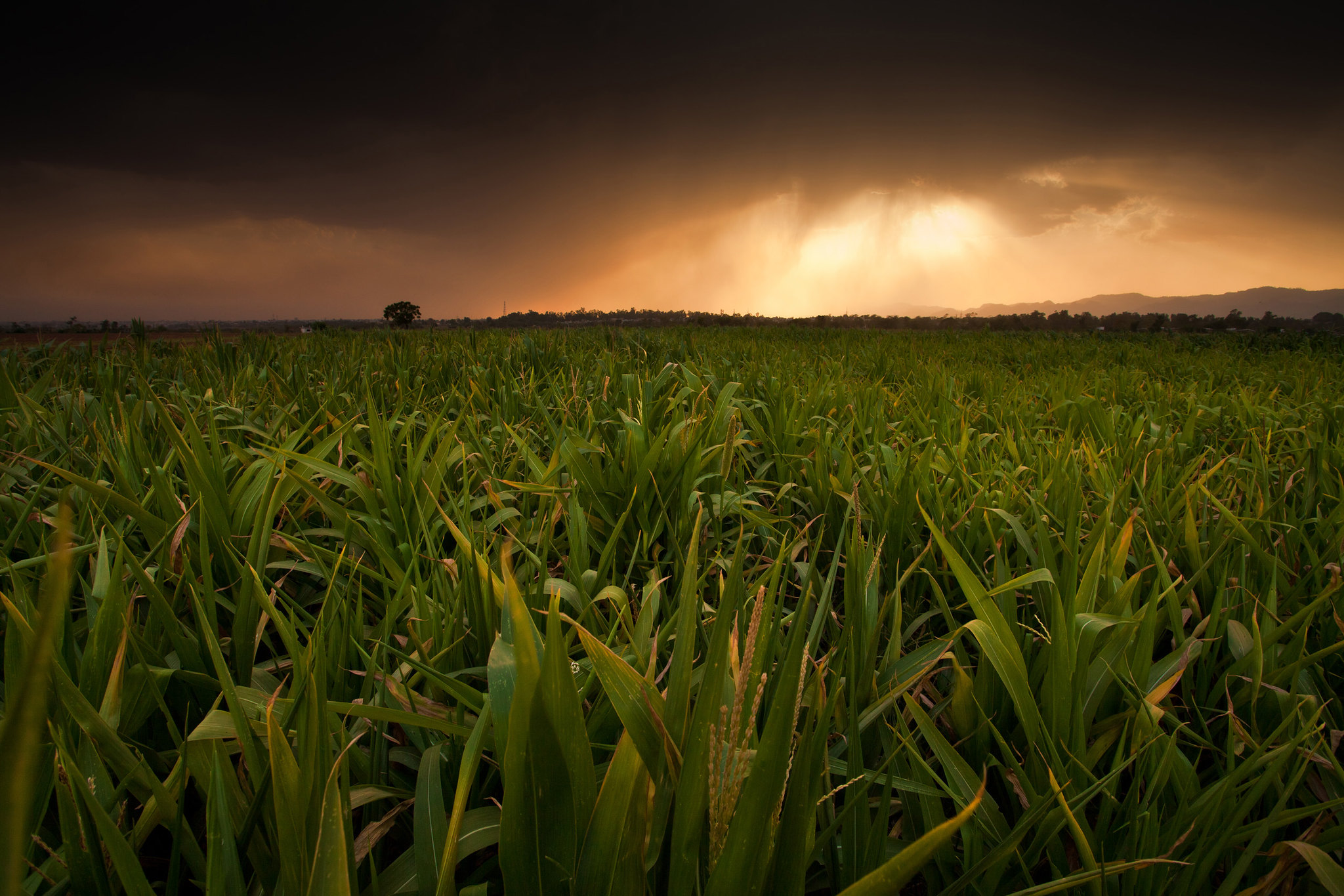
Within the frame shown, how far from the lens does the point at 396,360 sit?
378cm

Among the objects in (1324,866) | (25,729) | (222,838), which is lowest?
(1324,866)

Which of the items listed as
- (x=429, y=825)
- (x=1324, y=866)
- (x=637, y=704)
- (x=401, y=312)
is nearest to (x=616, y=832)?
(x=637, y=704)

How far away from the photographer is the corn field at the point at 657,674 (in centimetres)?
56

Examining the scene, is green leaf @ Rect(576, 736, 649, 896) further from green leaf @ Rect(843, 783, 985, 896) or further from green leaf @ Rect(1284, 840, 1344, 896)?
green leaf @ Rect(1284, 840, 1344, 896)

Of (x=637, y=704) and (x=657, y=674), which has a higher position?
(x=637, y=704)

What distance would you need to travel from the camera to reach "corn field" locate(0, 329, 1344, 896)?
1.83 feet

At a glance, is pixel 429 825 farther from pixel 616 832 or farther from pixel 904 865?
pixel 904 865

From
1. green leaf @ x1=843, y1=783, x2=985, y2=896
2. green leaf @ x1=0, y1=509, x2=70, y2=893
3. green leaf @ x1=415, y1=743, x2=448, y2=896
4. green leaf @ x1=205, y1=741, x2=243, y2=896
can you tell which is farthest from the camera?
green leaf @ x1=415, y1=743, x2=448, y2=896

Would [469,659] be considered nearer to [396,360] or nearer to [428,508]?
[428,508]

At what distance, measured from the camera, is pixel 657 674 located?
980 millimetres

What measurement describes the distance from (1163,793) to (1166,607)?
41 cm

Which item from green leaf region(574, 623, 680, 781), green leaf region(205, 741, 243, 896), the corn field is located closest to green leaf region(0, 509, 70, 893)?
the corn field

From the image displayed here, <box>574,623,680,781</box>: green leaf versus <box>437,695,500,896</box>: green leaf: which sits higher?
<box>574,623,680,781</box>: green leaf

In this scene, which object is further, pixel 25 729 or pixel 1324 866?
pixel 1324 866
